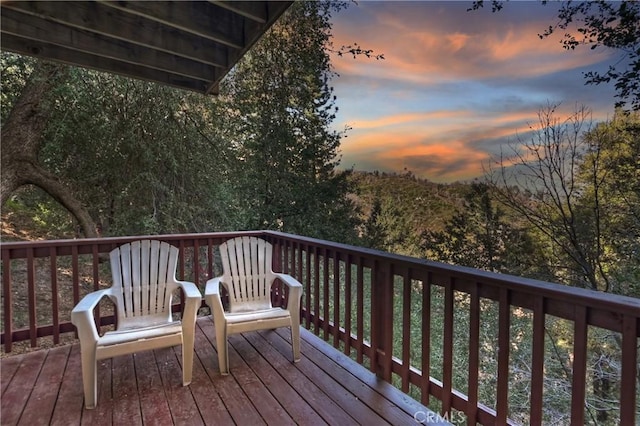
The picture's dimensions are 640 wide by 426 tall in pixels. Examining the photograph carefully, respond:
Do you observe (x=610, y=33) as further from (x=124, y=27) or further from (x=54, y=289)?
(x=54, y=289)

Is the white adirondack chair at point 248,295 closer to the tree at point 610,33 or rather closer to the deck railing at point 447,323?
the deck railing at point 447,323

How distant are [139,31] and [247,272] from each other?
2.05 m

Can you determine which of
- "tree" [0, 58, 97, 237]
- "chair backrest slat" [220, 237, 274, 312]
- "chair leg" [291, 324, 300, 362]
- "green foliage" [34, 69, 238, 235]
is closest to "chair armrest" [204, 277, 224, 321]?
"chair backrest slat" [220, 237, 274, 312]

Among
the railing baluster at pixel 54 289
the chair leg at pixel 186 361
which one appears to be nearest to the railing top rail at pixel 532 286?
the chair leg at pixel 186 361

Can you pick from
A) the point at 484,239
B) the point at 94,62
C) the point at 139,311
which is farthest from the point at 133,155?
the point at 484,239

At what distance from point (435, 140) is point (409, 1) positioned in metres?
2.94

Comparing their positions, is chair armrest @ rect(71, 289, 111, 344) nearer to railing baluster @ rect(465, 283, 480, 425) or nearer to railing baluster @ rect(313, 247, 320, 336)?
railing baluster @ rect(313, 247, 320, 336)

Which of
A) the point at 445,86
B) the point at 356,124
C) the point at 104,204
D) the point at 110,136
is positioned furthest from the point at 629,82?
the point at 104,204

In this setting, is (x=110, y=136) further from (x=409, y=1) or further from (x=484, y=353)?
(x=484, y=353)

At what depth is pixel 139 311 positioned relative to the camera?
267cm

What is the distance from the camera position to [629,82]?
4.68 meters

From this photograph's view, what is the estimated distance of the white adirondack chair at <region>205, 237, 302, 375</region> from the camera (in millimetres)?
2451

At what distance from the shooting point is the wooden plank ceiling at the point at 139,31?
212cm

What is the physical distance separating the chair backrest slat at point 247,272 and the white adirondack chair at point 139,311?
0.39 m
